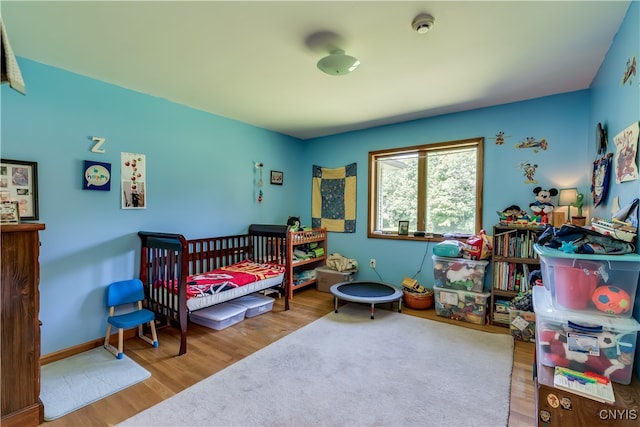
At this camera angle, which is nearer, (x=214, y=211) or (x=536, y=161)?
(x=536, y=161)

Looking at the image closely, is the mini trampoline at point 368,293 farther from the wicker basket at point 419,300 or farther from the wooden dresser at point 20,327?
the wooden dresser at point 20,327

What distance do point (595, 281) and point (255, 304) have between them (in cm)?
291

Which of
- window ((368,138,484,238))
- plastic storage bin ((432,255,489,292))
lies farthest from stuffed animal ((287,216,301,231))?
plastic storage bin ((432,255,489,292))

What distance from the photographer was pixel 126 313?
269 cm

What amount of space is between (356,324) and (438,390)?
1.17 meters

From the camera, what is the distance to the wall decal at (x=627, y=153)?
1.56 m

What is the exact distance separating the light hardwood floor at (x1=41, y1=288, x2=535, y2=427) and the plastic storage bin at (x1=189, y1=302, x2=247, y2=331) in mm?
67

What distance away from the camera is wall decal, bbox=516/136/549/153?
120 inches

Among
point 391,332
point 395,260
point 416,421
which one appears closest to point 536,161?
point 395,260

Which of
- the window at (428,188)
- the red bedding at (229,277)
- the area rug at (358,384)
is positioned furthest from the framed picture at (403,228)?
the red bedding at (229,277)

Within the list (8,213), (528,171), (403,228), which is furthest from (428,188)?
(8,213)

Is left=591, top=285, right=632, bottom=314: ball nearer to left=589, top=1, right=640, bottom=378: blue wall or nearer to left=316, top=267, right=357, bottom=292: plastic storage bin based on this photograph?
Answer: left=589, top=1, right=640, bottom=378: blue wall

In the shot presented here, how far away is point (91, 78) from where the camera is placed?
2541mm

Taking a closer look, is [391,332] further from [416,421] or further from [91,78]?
[91,78]
